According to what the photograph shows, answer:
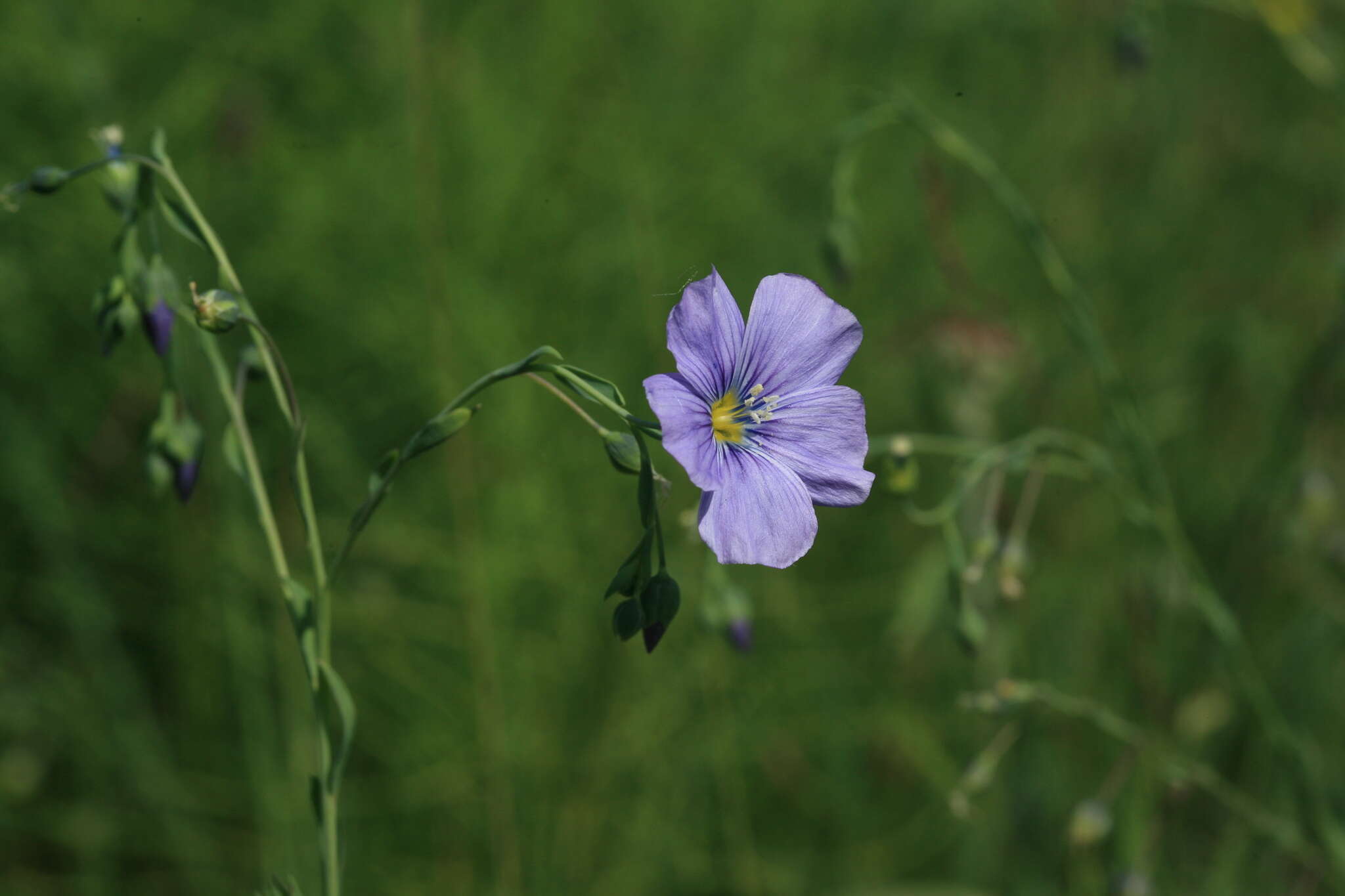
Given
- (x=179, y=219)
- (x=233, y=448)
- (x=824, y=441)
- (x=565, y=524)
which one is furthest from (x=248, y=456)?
(x=565, y=524)

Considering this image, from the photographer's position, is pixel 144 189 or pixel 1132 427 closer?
pixel 144 189

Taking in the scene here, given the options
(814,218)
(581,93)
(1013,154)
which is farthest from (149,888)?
(1013,154)

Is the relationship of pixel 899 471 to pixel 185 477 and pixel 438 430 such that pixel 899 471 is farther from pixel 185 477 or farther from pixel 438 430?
pixel 185 477

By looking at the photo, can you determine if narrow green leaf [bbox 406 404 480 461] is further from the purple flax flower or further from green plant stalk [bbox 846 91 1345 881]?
green plant stalk [bbox 846 91 1345 881]

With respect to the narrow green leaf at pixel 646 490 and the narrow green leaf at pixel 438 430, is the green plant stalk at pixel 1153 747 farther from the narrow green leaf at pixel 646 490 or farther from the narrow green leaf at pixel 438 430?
the narrow green leaf at pixel 438 430

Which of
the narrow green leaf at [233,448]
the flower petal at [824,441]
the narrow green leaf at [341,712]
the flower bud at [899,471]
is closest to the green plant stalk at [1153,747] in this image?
the flower bud at [899,471]
